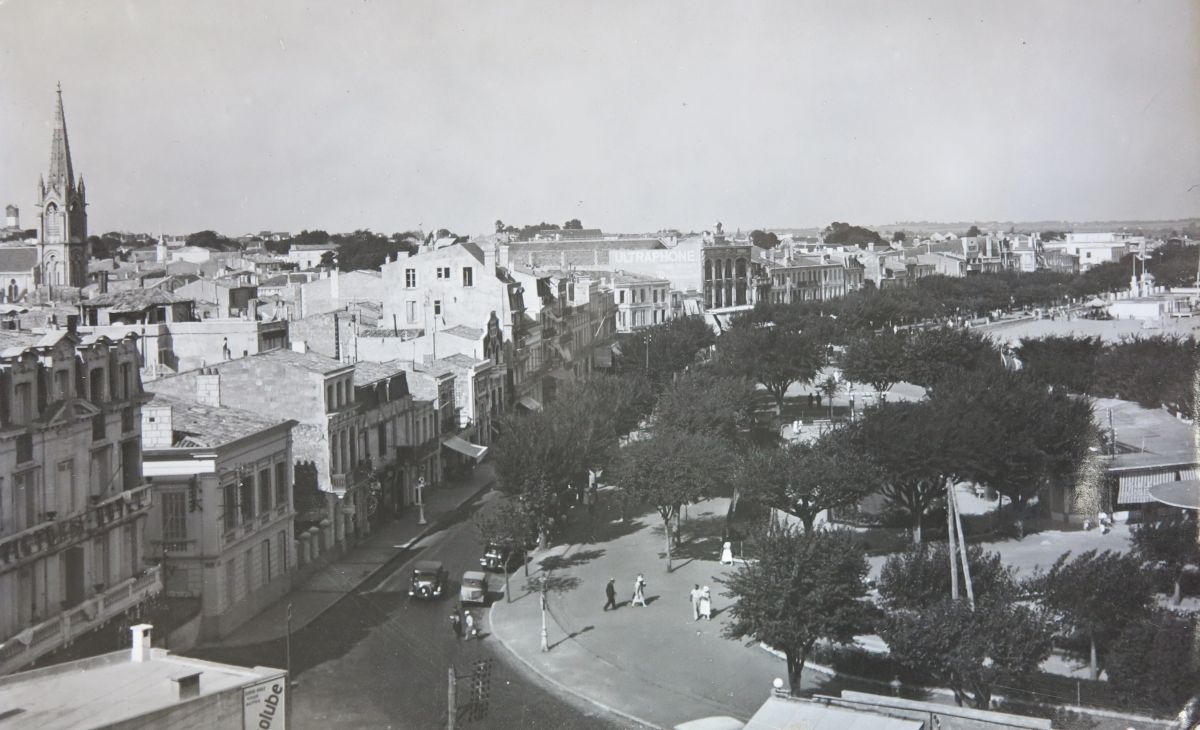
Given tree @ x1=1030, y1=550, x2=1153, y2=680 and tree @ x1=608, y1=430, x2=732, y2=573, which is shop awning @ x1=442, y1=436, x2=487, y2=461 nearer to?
tree @ x1=608, y1=430, x2=732, y2=573

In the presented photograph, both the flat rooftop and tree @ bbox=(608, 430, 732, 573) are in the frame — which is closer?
the flat rooftop

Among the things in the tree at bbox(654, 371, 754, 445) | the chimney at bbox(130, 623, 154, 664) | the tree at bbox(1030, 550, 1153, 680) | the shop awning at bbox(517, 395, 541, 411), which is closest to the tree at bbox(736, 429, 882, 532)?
the tree at bbox(654, 371, 754, 445)

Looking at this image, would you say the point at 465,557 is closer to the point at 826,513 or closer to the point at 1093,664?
the point at 826,513

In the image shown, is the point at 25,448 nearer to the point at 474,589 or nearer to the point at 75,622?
the point at 75,622

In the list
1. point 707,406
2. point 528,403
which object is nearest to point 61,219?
point 528,403

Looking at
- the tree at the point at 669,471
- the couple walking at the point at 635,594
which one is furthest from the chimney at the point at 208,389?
the couple walking at the point at 635,594

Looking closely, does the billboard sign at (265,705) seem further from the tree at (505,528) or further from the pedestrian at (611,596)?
the tree at (505,528)

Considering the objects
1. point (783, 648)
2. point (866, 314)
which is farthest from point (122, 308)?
point (866, 314)
